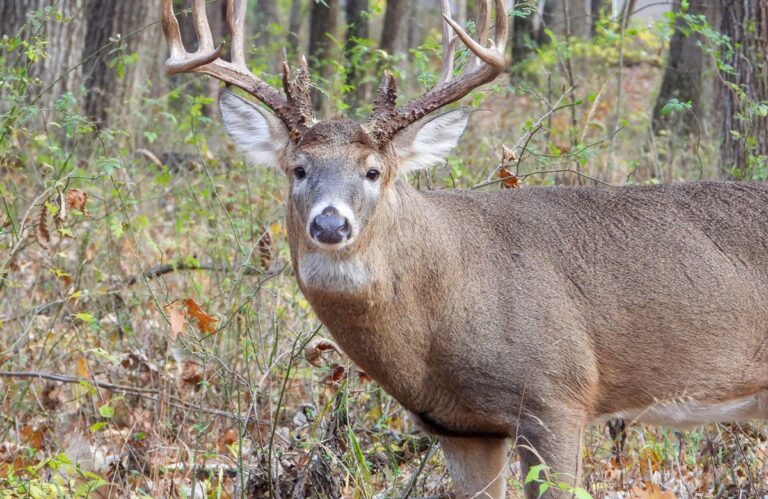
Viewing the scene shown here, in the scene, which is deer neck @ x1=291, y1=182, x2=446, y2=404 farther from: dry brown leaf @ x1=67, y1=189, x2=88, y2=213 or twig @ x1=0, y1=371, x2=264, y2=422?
dry brown leaf @ x1=67, y1=189, x2=88, y2=213

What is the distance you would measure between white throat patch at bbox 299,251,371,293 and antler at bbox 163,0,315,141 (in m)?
0.69

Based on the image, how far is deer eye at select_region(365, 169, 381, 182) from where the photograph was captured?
575cm

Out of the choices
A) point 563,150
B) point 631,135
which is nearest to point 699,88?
point 631,135

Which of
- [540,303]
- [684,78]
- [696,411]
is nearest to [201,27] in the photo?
[540,303]

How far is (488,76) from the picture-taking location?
19.4ft

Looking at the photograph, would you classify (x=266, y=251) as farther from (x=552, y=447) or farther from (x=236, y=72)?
(x=552, y=447)

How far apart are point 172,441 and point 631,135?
368 inches

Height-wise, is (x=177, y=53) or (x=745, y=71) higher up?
(x=177, y=53)

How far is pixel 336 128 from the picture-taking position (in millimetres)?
5816

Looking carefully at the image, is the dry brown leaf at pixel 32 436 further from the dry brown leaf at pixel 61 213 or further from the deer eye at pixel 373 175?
the deer eye at pixel 373 175

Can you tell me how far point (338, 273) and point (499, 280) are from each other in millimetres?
857

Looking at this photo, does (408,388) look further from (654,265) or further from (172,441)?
(172,441)

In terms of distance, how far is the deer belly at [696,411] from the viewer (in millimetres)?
6012

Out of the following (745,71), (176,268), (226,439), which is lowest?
(226,439)
